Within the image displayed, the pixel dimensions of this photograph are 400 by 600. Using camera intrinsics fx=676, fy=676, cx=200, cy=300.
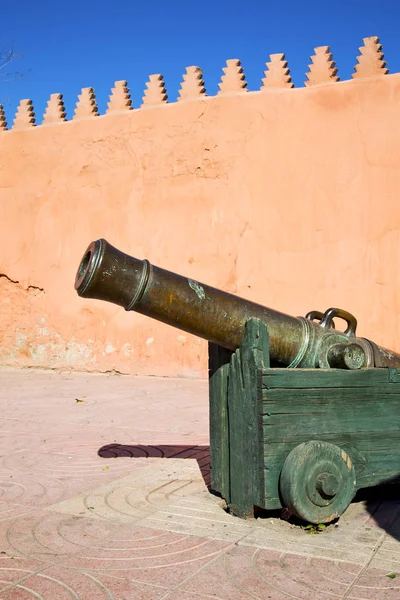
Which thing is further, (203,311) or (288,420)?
(203,311)

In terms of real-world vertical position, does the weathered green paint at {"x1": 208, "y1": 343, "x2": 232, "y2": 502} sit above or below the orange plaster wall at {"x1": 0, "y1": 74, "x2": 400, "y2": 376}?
below

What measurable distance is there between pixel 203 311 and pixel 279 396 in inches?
24.0

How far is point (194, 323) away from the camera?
12.0 ft

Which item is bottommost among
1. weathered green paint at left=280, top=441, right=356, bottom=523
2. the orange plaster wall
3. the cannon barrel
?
weathered green paint at left=280, top=441, right=356, bottom=523

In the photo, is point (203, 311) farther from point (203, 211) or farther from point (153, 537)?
point (203, 211)

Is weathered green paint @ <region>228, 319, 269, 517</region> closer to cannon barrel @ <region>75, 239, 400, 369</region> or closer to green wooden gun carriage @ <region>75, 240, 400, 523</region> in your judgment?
green wooden gun carriage @ <region>75, 240, 400, 523</region>

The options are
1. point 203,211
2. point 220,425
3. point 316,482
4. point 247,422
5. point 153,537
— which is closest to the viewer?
point 153,537

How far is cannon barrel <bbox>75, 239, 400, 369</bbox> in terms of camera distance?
11.6 ft

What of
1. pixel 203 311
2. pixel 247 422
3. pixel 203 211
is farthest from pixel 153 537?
pixel 203 211

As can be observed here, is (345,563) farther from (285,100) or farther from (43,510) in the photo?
(285,100)

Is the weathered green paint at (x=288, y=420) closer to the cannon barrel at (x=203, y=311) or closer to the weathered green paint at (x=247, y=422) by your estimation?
the weathered green paint at (x=247, y=422)

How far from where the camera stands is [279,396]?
3488mm

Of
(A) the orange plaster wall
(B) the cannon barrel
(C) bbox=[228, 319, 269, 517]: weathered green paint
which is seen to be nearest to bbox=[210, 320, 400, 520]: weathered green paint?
(C) bbox=[228, 319, 269, 517]: weathered green paint

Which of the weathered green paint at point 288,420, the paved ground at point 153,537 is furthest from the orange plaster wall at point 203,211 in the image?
the weathered green paint at point 288,420
